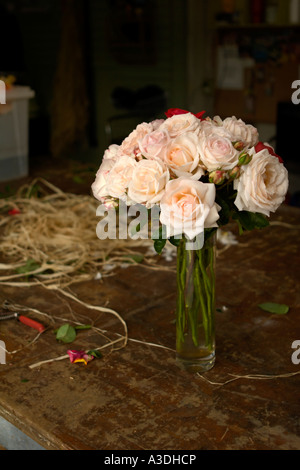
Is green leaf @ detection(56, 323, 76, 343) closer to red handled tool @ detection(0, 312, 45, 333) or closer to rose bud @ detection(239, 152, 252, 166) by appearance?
red handled tool @ detection(0, 312, 45, 333)

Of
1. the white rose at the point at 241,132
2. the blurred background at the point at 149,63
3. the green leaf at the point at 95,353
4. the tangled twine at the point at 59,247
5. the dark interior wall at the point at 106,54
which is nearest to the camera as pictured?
the white rose at the point at 241,132

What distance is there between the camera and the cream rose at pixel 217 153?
94cm

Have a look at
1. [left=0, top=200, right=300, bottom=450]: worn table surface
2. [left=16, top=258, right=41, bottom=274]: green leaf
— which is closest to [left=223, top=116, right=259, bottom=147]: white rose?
[left=0, top=200, right=300, bottom=450]: worn table surface

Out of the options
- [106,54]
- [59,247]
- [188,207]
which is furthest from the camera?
[106,54]

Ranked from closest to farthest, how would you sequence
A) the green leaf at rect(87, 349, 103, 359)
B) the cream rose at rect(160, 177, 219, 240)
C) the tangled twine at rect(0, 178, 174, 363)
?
the cream rose at rect(160, 177, 219, 240) < the green leaf at rect(87, 349, 103, 359) < the tangled twine at rect(0, 178, 174, 363)

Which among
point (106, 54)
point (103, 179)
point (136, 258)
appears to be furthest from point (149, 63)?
point (103, 179)

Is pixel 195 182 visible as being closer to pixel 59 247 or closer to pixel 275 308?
pixel 275 308

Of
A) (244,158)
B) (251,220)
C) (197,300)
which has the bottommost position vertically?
(197,300)

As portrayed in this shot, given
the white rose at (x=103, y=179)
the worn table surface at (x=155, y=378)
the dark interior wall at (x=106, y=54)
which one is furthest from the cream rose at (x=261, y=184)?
the dark interior wall at (x=106, y=54)

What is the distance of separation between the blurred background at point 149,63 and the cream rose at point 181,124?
80.6 inches

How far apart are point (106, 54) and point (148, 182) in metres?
4.21

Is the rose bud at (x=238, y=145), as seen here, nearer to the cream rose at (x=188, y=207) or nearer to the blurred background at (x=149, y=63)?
the cream rose at (x=188, y=207)

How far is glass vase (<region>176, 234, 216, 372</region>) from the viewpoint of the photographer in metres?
1.07

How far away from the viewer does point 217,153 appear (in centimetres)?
94
